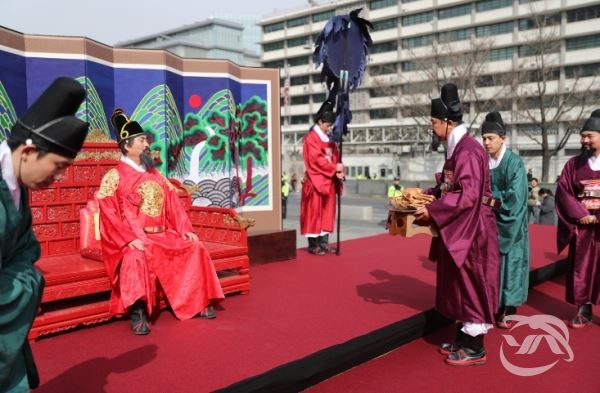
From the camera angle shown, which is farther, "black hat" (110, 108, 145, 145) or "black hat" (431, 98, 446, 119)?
"black hat" (110, 108, 145, 145)

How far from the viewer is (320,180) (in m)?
6.22

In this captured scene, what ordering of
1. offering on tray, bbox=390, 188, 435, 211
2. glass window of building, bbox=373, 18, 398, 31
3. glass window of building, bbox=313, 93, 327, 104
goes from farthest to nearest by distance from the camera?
1. glass window of building, bbox=313, 93, 327, 104
2. glass window of building, bbox=373, 18, 398, 31
3. offering on tray, bbox=390, 188, 435, 211

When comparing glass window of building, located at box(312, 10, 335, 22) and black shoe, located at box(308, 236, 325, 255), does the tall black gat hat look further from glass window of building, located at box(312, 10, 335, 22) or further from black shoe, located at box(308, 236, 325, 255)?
glass window of building, located at box(312, 10, 335, 22)

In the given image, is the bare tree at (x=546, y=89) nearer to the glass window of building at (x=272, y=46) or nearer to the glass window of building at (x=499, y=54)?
the glass window of building at (x=499, y=54)

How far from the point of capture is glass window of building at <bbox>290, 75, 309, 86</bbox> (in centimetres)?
4506

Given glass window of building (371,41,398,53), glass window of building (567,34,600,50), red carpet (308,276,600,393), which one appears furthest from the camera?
glass window of building (371,41,398,53)

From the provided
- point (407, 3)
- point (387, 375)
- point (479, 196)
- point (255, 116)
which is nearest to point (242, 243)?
point (387, 375)

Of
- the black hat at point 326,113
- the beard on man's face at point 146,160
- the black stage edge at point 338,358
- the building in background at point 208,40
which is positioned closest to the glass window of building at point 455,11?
the building in background at point 208,40

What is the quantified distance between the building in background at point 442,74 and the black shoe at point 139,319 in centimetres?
1861

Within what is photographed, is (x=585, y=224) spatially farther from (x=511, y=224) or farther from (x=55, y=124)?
(x=55, y=124)

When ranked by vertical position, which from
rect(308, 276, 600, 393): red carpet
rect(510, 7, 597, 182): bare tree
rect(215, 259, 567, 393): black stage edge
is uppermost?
rect(510, 7, 597, 182): bare tree

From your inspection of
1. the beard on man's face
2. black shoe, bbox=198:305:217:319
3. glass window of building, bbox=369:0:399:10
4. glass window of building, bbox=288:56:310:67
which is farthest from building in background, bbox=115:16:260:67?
black shoe, bbox=198:305:217:319

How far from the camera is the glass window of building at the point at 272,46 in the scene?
46.7 meters

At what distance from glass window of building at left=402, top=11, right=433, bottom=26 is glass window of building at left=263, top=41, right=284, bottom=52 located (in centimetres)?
1241
